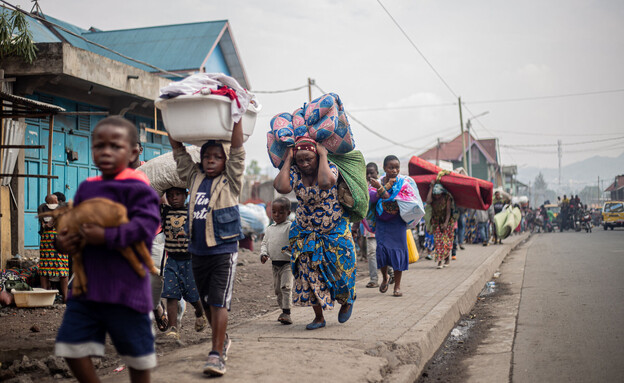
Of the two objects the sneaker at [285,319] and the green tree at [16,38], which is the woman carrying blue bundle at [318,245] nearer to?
the sneaker at [285,319]

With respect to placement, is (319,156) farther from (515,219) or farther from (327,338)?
(515,219)

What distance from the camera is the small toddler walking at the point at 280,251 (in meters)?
6.19

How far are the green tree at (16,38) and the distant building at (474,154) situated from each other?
41904 mm

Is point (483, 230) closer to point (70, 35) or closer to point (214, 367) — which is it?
point (70, 35)

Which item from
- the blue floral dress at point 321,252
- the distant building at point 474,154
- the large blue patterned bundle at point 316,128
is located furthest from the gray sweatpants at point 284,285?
the distant building at point 474,154

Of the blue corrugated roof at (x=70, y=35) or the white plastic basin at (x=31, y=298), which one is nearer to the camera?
the white plastic basin at (x=31, y=298)

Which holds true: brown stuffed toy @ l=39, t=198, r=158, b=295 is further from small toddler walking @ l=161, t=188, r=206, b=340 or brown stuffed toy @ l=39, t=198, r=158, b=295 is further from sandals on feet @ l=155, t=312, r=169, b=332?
sandals on feet @ l=155, t=312, r=169, b=332

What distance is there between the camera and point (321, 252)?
18.2ft

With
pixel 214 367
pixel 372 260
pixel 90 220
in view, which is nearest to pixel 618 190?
pixel 372 260

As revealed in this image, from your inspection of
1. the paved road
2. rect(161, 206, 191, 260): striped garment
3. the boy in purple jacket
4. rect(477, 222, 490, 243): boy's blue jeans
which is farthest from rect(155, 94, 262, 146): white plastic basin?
rect(477, 222, 490, 243): boy's blue jeans

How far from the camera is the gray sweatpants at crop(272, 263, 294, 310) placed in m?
6.09

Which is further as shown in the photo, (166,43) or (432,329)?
(166,43)

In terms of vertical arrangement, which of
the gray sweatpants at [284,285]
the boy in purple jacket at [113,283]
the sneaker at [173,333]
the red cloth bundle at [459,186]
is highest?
the red cloth bundle at [459,186]

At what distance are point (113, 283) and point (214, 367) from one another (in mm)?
1140
